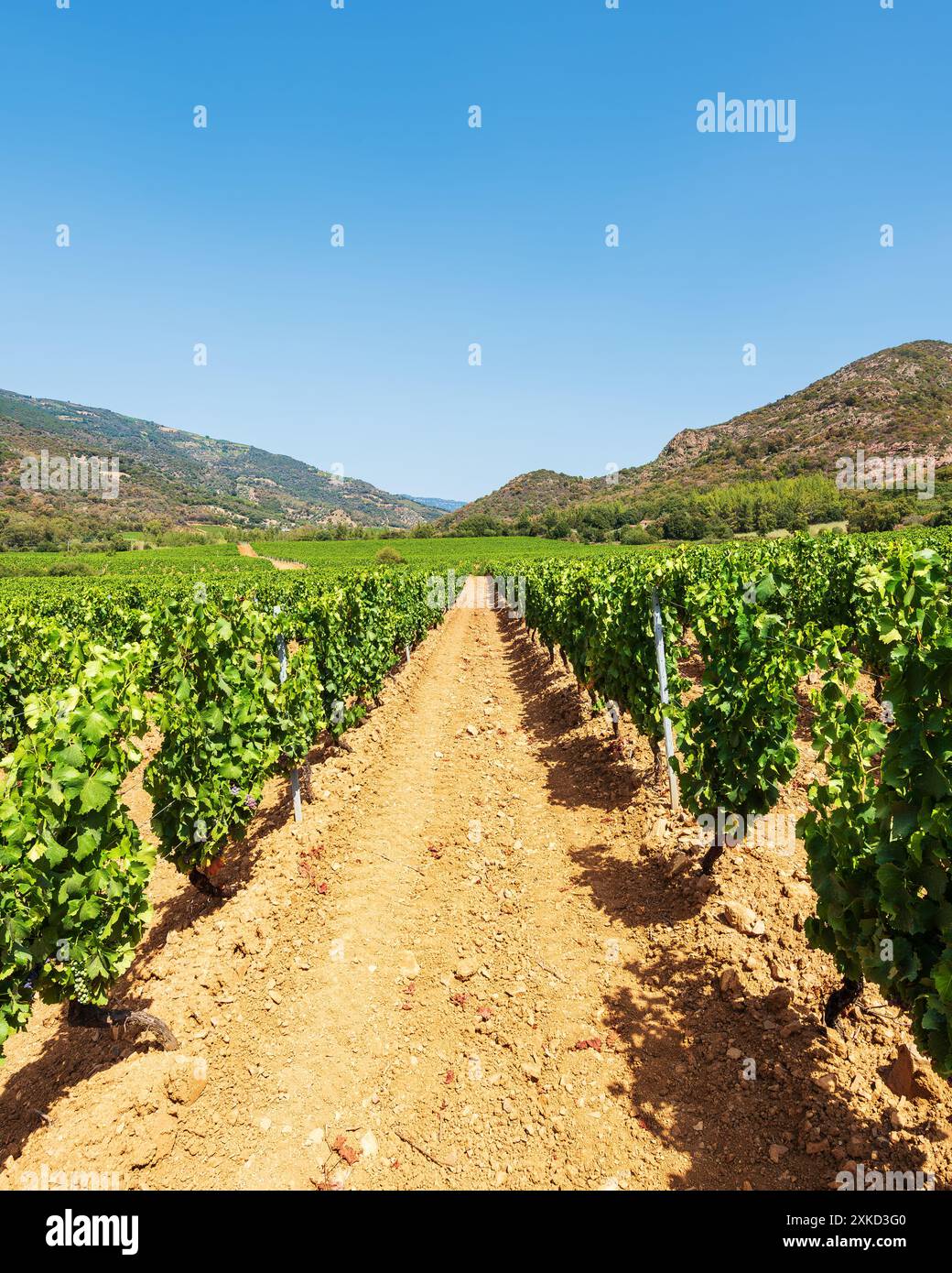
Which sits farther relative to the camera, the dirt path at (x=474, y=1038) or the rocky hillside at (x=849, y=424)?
→ the rocky hillside at (x=849, y=424)

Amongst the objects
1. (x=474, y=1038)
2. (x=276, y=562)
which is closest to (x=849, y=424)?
(x=276, y=562)

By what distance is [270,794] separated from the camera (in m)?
10.8

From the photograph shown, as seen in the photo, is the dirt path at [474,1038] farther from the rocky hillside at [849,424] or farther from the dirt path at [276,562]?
the rocky hillside at [849,424]

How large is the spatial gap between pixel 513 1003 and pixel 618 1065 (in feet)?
3.66

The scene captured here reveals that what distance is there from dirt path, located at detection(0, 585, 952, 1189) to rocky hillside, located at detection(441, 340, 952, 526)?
116 m

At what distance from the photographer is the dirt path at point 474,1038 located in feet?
13.1

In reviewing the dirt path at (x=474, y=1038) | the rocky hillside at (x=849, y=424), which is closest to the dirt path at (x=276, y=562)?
the dirt path at (x=474, y=1038)

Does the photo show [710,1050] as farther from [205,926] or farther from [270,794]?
[270,794]

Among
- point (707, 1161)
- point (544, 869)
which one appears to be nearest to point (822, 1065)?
point (707, 1161)

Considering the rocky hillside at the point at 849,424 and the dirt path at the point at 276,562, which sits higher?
the rocky hillside at the point at 849,424

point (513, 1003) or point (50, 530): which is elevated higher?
point (50, 530)

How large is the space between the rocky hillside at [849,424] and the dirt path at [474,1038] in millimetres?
115770

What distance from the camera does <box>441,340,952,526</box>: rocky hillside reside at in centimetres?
10594

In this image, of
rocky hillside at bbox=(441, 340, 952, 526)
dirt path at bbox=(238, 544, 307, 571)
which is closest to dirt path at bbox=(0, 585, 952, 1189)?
dirt path at bbox=(238, 544, 307, 571)
